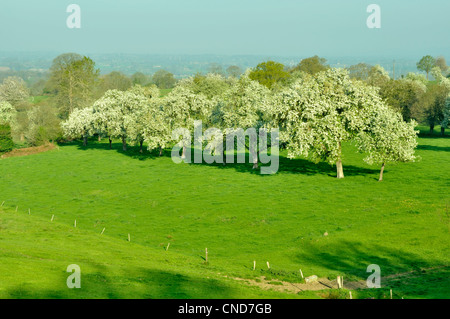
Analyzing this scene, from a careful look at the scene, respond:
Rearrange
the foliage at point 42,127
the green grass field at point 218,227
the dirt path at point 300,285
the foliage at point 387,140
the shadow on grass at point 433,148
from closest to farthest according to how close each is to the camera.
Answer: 1. the green grass field at point 218,227
2. the dirt path at point 300,285
3. the foliage at point 387,140
4. the shadow on grass at point 433,148
5. the foliage at point 42,127

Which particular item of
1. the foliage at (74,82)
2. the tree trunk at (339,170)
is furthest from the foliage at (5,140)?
the tree trunk at (339,170)

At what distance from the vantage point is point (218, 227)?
4794cm

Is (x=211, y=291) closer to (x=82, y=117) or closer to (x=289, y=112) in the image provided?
(x=289, y=112)

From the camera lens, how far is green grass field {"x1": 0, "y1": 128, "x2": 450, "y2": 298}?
3034 cm

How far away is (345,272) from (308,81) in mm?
37812

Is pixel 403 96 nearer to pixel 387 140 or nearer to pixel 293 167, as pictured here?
pixel 293 167

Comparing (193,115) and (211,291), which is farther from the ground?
(193,115)

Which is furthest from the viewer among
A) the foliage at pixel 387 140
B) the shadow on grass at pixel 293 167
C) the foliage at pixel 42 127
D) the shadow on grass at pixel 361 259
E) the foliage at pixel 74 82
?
the foliage at pixel 74 82

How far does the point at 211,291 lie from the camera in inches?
1127

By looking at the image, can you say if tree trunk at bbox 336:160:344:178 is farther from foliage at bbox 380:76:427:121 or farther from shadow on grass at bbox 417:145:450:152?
foliage at bbox 380:76:427:121

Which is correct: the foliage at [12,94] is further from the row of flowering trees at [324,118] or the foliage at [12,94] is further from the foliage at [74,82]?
the row of flowering trees at [324,118]

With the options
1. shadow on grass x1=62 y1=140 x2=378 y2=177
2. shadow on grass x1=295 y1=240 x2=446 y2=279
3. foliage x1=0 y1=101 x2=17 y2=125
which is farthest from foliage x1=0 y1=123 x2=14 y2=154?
shadow on grass x1=295 y1=240 x2=446 y2=279

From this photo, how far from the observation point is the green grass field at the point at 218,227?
30344 millimetres
